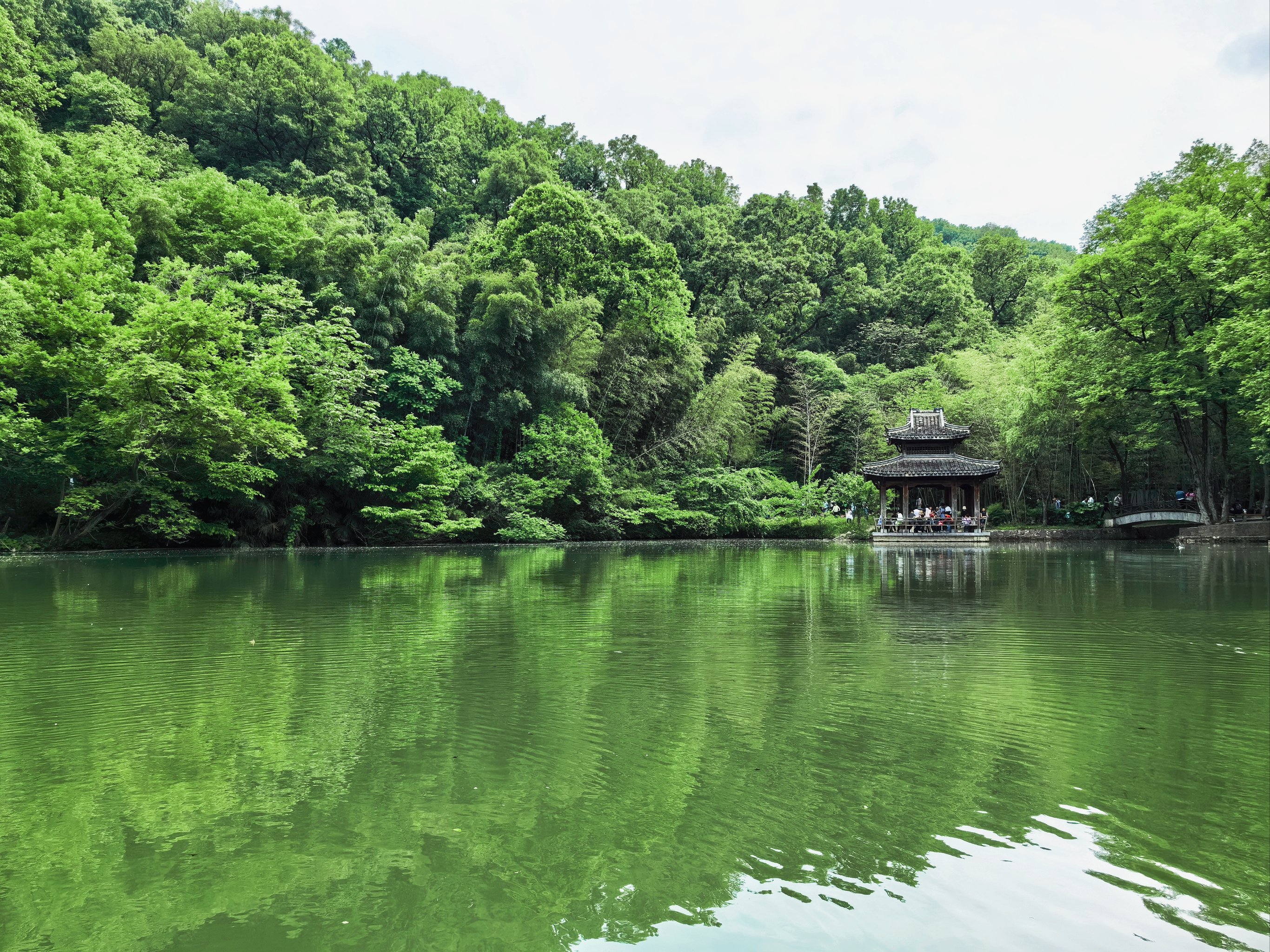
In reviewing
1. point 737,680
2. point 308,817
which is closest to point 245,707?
point 308,817

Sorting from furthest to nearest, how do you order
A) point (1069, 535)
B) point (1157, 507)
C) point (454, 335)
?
point (1157, 507), point (1069, 535), point (454, 335)

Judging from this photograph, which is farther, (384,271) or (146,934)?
(384,271)

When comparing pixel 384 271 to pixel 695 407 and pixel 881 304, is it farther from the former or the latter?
pixel 881 304

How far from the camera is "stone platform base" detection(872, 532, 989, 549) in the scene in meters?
28.2

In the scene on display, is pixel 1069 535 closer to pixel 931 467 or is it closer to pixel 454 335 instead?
pixel 931 467

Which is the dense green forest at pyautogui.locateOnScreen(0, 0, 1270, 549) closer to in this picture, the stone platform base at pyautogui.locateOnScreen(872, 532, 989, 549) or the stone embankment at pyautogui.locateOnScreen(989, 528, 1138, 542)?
the stone embankment at pyautogui.locateOnScreen(989, 528, 1138, 542)

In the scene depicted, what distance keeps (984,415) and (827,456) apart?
25.0 feet

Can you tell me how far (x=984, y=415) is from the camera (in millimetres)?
34875

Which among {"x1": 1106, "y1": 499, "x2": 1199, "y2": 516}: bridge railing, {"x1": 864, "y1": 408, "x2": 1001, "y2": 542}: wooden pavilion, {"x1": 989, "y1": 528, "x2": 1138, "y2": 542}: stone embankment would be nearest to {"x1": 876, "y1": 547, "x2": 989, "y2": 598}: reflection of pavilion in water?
{"x1": 864, "y1": 408, "x2": 1001, "y2": 542}: wooden pavilion

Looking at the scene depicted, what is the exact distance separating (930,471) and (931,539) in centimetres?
272

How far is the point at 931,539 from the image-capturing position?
2920 cm

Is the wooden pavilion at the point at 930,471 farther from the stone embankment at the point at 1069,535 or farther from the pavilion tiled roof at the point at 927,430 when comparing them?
the stone embankment at the point at 1069,535

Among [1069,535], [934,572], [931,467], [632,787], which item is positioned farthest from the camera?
[931,467]

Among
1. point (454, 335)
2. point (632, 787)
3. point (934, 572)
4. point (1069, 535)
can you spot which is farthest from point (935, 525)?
point (632, 787)
